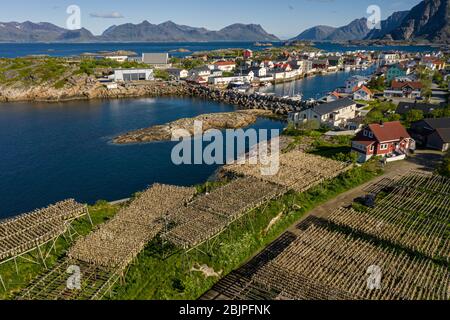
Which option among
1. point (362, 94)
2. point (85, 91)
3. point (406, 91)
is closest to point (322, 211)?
point (362, 94)

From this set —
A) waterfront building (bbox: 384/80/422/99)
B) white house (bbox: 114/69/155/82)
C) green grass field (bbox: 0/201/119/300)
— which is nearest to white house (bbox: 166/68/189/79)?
white house (bbox: 114/69/155/82)

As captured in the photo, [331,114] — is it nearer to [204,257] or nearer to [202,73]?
[204,257]

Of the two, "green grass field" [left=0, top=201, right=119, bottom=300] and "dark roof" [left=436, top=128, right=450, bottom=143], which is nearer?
"green grass field" [left=0, top=201, right=119, bottom=300]

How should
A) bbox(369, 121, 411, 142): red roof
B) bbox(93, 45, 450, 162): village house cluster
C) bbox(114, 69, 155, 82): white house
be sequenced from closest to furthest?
bbox(369, 121, 411, 142): red roof → bbox(93, 45, 450, 162): village house cluster → bbox(114, 69, 155, 82): white house

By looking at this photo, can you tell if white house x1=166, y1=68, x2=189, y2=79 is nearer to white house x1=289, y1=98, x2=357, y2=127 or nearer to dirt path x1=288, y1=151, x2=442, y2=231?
white house x1=289, y1=98, x2=357, y2=127

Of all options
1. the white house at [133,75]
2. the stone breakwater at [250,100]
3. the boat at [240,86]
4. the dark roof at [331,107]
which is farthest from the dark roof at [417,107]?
the white house at [133,75]

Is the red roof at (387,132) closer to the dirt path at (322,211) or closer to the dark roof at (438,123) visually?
the dirt path at (322,211)

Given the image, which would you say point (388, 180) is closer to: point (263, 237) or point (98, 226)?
point (263, 237)

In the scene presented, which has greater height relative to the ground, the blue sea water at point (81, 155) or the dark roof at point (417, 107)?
the dark roof at point (417, 107)
